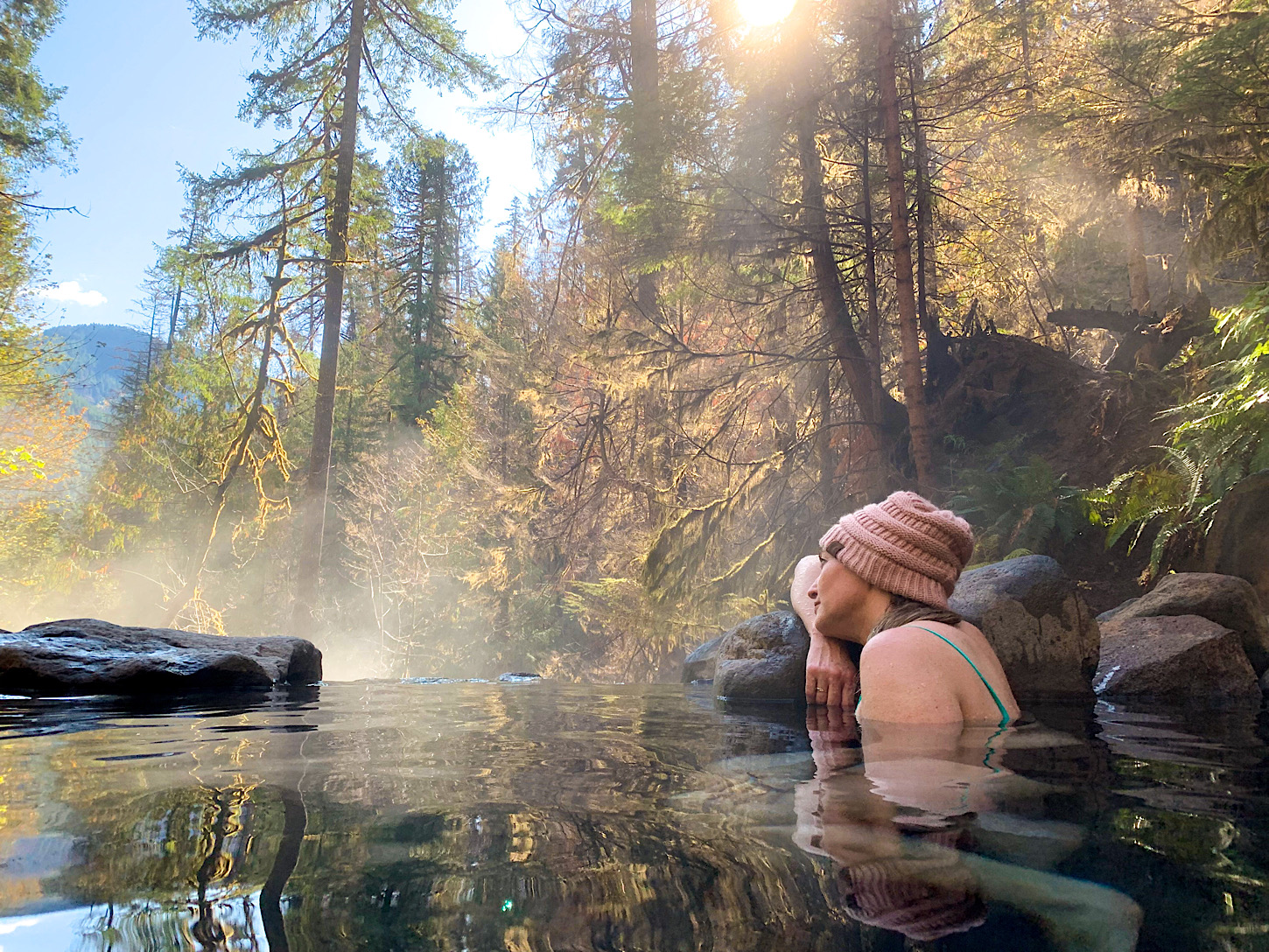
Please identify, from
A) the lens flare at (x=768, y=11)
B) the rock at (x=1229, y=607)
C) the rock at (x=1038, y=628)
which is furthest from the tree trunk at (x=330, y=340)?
the rock at (x=1229, y=607)

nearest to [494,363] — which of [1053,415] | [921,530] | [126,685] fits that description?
[1053,415]

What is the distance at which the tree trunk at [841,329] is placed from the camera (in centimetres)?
965

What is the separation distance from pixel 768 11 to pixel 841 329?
428 centimetres

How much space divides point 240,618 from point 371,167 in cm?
2193

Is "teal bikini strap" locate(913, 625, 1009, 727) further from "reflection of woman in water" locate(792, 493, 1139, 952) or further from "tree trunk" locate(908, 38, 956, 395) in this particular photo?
"tree trunk" locate(908, 38, 956, 395)

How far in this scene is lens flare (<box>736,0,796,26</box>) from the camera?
10102mm

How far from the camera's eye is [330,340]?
1716 cm

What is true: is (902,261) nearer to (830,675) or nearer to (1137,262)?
(830,675)

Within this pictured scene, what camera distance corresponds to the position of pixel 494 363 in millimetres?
20359

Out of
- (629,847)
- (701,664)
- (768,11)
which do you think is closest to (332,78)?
(768,11)

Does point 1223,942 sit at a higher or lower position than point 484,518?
lower

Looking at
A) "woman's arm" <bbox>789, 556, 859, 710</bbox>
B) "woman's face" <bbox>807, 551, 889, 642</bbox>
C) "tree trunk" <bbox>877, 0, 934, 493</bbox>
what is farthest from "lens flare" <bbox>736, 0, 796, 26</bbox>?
"woman's arm" <bbox>789, 556, 859, 710</bbox>

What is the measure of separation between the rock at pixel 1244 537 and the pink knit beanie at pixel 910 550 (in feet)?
14.9

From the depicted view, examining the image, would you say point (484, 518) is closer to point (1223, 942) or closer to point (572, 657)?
point (572, 657)
